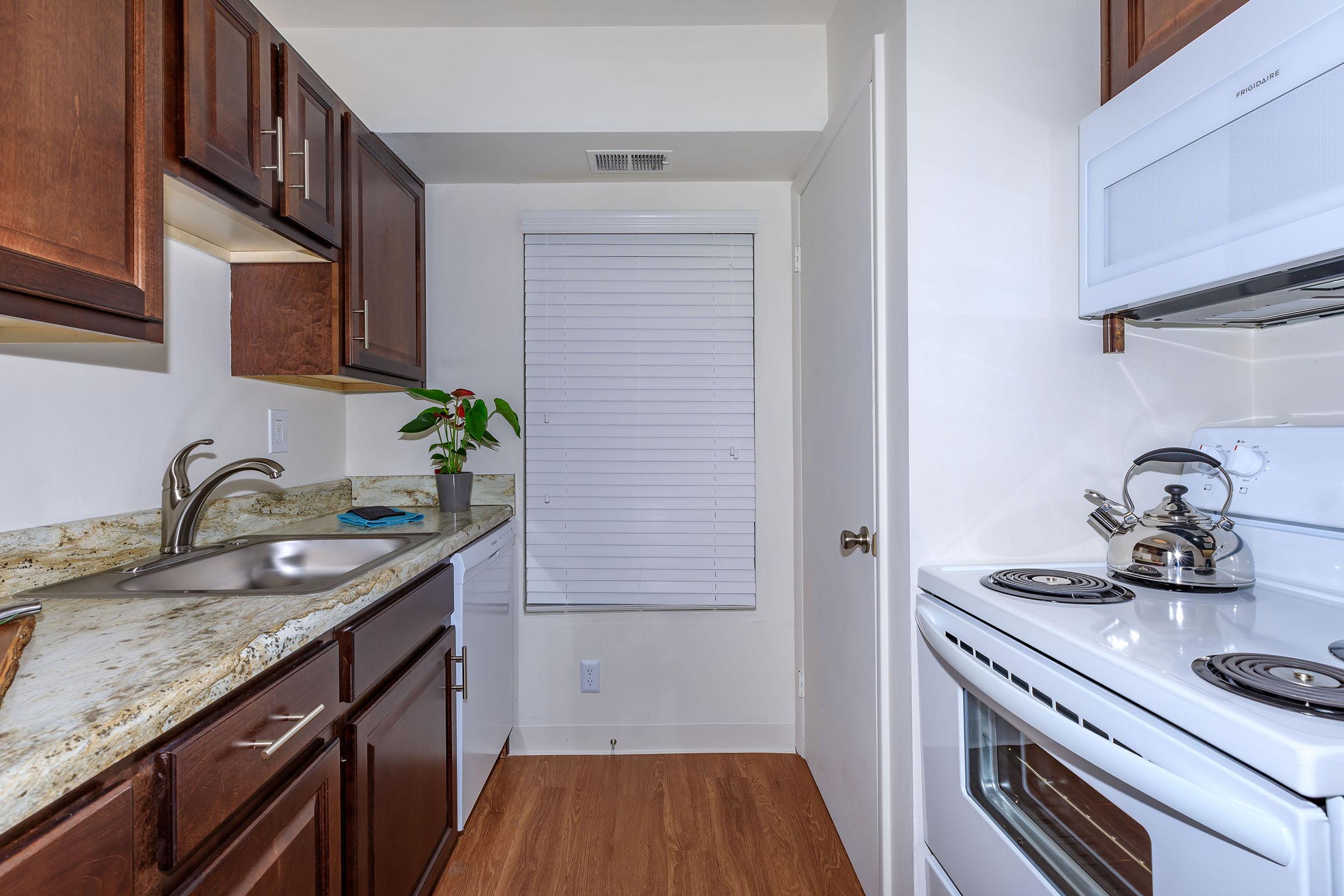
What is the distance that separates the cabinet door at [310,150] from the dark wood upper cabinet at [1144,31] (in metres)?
1.84

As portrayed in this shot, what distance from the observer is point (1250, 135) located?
999 mm

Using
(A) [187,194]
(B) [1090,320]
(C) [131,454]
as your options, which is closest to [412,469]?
(C) [131,454]

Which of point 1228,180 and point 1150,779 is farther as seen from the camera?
point 1228,180

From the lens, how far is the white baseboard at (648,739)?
8.10 ft

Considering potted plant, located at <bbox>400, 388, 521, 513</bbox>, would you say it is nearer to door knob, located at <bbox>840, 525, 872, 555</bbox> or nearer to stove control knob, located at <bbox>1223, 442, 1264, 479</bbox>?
door knob, located at <bbox>840, 525, 872, 555</bbox>

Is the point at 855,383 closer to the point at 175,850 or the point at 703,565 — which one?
the point at 703,565

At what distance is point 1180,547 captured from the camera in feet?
3.76

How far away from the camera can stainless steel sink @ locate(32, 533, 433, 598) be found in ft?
3.92

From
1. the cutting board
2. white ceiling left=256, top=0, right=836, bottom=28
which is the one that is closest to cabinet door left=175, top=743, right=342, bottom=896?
the cutting board

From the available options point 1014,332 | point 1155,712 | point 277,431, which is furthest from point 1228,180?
point 277,431

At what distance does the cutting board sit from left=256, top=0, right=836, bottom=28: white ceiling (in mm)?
1944

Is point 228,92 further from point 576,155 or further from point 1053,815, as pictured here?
point 1053,815

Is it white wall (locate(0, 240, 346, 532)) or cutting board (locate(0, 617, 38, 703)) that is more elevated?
white wall (locate(0, 240, 346, 532))

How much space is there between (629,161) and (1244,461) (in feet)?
6.44
